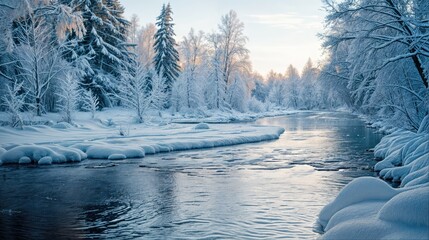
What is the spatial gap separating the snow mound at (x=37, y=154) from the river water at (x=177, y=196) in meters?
0.84

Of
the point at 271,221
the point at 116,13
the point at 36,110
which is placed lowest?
the point at 271,221

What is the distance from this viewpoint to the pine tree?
1941 inches

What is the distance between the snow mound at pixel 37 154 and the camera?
49.2 ft

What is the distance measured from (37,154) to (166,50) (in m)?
36.0

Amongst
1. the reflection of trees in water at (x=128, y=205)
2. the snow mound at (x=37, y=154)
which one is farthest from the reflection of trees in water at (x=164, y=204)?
the snow mound at (x=37, y=154)

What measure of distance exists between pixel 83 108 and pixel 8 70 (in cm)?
702

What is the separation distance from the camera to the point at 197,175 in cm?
1277

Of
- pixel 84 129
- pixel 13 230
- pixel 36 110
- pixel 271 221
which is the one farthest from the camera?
pixel 36 110

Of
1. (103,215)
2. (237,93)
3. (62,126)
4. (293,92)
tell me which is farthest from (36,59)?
(293,92)

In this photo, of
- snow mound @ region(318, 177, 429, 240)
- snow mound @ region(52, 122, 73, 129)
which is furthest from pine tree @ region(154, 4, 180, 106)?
snow mound @ region(318, 177, 429, 240)

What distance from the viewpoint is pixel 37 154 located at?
15258mm

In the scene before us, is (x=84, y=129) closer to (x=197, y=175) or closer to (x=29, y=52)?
(x=29, y=52)

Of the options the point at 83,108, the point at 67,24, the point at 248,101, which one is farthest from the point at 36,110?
the point at 248,101

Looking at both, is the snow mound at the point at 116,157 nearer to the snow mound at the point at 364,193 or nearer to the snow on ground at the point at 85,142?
the snow on ground at the point at 85,142
